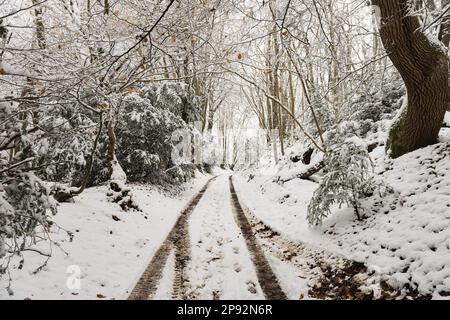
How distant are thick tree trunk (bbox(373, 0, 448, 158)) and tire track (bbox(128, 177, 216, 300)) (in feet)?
18.4

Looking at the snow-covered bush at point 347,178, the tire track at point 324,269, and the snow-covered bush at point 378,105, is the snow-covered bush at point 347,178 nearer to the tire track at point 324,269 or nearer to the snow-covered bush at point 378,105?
the tire track at point 324,269

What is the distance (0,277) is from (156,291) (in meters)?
2.20

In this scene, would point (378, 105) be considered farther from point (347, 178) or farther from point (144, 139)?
point (144, 139)

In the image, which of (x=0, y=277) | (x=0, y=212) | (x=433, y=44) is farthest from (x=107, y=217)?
(x=433, y=44)

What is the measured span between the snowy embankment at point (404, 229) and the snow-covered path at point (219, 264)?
4.69 feet

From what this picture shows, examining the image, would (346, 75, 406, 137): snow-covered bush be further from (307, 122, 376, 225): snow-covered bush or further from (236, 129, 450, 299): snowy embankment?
(307, 122, 376, 225): snow-covered bush

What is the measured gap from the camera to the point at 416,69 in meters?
6.01

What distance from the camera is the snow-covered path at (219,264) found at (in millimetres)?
4696

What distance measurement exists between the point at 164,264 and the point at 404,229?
4.33 metres

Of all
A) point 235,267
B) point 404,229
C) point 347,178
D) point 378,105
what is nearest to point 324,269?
point 404,229

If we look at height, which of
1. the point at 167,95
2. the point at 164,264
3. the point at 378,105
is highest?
the point at 167,95

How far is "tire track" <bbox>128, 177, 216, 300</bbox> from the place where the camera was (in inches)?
185

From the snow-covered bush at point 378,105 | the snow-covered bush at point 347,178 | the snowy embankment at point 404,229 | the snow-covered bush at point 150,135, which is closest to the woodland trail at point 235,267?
the snowy embankment at point 404,229

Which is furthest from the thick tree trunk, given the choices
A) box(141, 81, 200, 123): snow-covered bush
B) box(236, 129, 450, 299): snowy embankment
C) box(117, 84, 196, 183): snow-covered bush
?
box(141, 81, 200, 123): snow-covered bush
